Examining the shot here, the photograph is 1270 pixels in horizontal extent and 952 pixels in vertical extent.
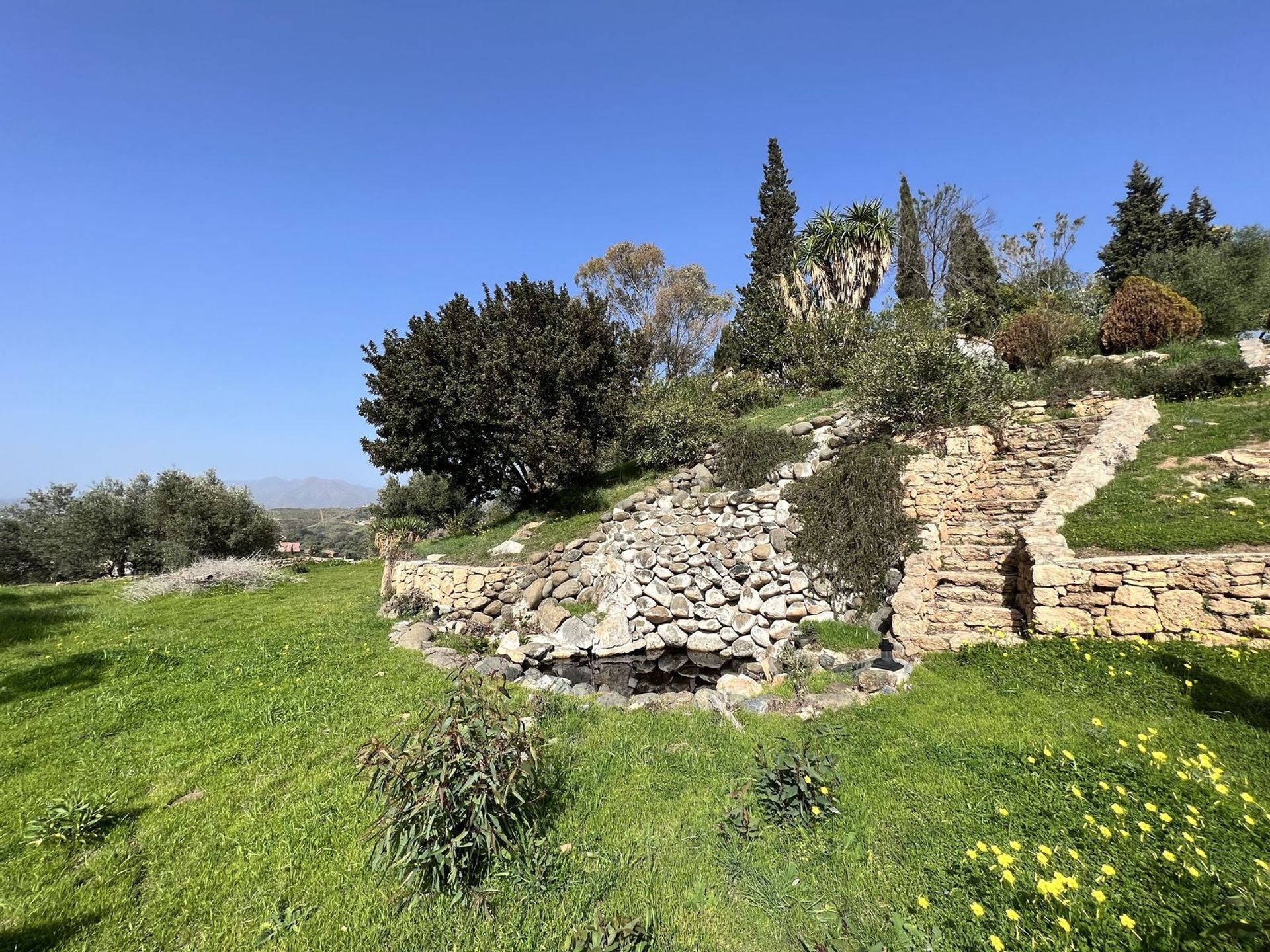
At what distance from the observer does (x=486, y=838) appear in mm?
3045

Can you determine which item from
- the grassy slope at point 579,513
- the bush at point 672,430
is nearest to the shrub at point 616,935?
the grassy slope at point 579,513

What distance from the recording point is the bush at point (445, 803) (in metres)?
2.98

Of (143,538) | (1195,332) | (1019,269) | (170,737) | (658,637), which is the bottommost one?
(658,637)

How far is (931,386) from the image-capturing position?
1041 centimetres

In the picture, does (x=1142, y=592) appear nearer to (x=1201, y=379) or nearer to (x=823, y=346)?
(x=1201, y=379)

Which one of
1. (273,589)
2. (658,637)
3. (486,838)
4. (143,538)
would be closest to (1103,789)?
(486,838)

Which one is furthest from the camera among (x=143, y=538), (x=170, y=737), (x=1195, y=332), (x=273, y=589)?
(x=143, y=538)

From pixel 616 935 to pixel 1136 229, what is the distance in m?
37.7

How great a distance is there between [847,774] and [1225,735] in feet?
9.42

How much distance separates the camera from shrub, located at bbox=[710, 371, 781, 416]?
15727 millimetres

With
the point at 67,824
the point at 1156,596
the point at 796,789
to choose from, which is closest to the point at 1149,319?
the point at 1156,596

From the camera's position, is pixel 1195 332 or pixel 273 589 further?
pixel 273 589

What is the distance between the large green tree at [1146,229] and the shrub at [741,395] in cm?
1988

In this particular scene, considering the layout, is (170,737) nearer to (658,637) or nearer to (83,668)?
(83,668)
